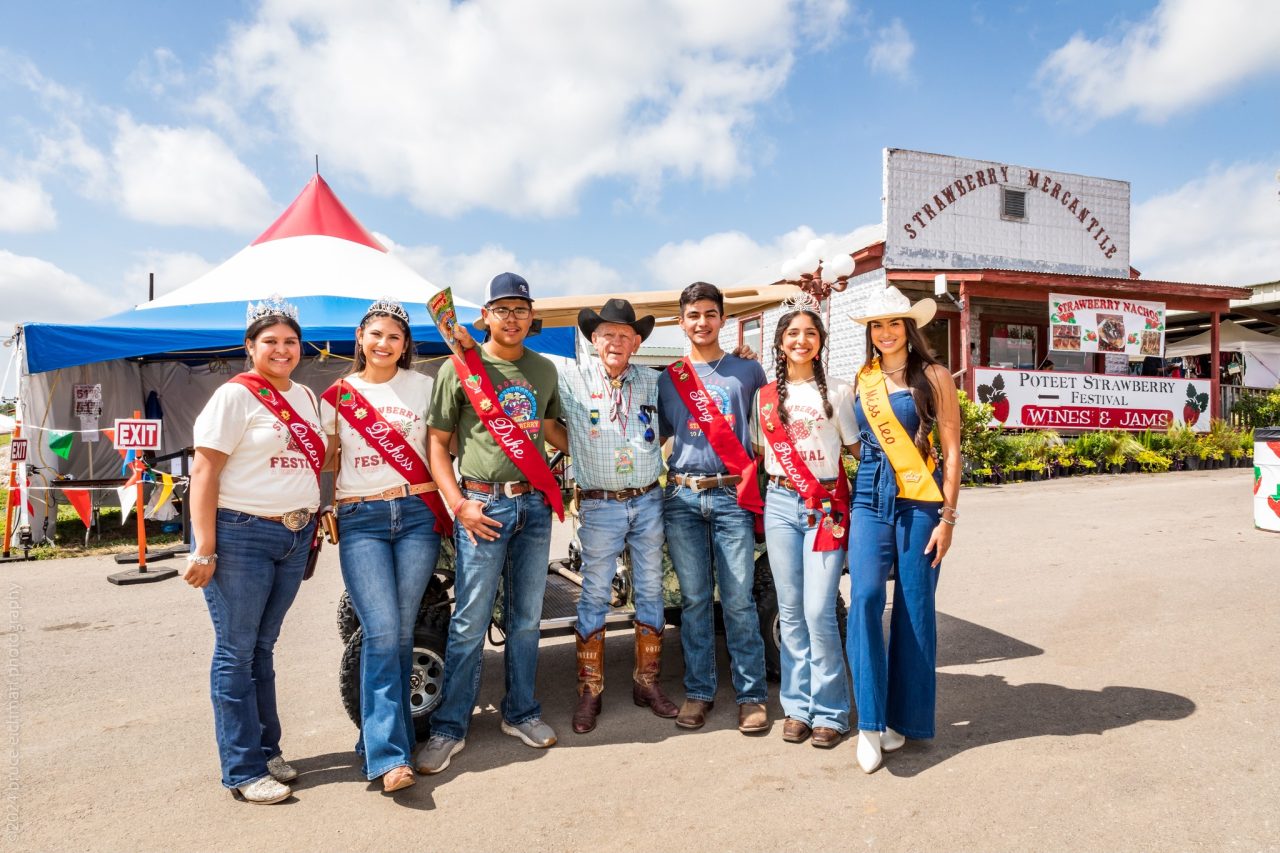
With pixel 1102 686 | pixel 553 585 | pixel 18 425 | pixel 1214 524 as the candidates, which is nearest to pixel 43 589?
pixel 18 425

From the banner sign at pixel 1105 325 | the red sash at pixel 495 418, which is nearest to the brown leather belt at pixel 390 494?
the red sash at pixel 495 418

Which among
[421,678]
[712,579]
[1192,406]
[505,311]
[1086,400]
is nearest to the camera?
[505,311]

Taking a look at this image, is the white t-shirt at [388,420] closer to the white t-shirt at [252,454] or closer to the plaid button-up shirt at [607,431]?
the white t-shirt at [252,454]

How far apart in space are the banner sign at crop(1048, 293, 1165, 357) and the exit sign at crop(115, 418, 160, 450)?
14805 millimetres

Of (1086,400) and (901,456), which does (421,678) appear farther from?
(1086,400)

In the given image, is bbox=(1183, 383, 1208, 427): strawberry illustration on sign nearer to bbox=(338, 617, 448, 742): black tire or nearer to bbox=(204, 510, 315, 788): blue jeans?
bbox=(338, 617, 448, 742): black tire

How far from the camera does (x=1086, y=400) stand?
1424 centimetres

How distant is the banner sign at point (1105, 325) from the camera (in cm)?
1525

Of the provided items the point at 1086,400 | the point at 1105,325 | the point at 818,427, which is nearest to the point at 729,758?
the point at 818,427

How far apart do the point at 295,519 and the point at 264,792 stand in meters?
1.02

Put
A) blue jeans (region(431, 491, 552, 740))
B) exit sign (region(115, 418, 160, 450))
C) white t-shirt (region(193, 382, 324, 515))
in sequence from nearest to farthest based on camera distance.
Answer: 1. white t-shirt (region(193, 382, 324, 515))
2. blue jeans (region(431, 491, 552, 740))
3. exit sign (region(115, 418, 160, 450))

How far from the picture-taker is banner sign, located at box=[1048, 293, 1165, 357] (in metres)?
15.2

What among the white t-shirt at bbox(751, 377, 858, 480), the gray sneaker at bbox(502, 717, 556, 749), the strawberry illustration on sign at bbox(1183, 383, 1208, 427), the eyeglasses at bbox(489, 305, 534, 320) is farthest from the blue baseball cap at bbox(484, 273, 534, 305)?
the strawberry illustration on sign at bbox(1183, 383, 1208, 427)

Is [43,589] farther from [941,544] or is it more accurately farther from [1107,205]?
[1107,205]
